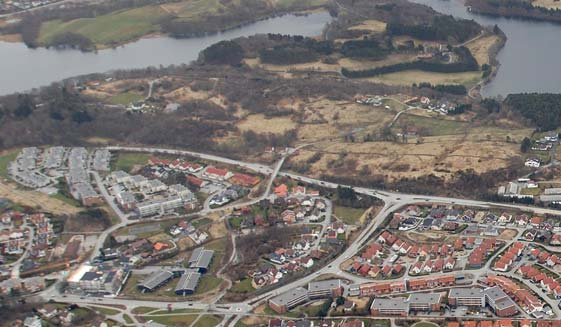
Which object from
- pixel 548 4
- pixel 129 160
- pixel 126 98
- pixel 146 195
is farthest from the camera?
pixel 548 4

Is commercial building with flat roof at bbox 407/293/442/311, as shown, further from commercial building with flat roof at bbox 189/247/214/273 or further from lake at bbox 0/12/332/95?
lake at bbox 0/12/332/95

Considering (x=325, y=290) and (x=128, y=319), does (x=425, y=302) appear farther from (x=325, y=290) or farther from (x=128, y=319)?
(x=128, y=319)

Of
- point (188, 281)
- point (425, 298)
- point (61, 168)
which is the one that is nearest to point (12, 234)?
point (61, 168)

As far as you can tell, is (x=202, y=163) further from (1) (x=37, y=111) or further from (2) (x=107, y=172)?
(1) (x=37, y=111)

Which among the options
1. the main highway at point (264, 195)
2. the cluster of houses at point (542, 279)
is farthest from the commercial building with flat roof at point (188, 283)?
the cluster of houses at point (542, 279)

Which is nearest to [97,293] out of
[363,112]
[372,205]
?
[372,205]

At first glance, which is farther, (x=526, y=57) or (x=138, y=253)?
(x=526, y=57)

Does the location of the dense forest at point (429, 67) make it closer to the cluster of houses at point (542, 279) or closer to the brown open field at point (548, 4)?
the brown open field at point (548, 4)

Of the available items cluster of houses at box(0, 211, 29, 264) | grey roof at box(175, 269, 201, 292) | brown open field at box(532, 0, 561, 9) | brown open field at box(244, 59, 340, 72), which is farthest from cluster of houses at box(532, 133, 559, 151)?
brown open field at box(532, 0, 561, 9)
